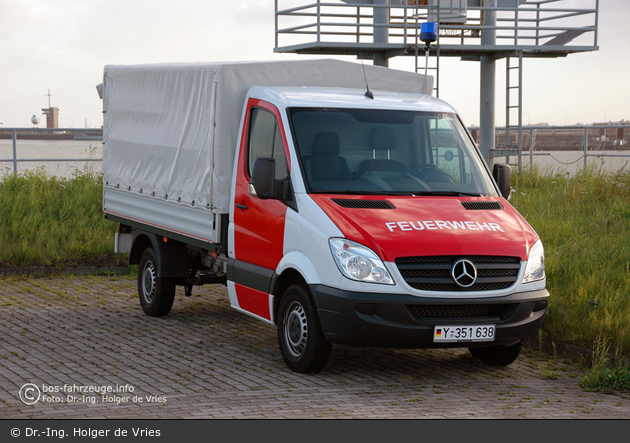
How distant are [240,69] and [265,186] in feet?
5.85

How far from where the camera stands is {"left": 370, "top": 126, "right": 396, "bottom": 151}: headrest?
8.12 m

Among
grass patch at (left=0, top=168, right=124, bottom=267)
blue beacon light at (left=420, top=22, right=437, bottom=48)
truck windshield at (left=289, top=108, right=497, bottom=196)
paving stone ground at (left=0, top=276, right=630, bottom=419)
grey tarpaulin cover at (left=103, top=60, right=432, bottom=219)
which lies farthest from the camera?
grass patch at (left=0, top=168, right=124, bottom=267)

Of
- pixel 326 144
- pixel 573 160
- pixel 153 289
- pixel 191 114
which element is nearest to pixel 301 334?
pixel 326 144

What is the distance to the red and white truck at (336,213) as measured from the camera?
6949 millimetres

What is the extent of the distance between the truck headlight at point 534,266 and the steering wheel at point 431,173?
1.07 meters

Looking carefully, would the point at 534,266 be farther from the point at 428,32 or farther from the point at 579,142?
the point at 579,142

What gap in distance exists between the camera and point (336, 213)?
281 inches

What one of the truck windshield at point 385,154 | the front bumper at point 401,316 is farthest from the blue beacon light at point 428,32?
the front bumper at point 401,316

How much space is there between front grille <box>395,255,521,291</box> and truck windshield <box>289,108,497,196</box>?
3.17 feet

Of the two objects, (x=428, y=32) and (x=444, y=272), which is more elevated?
(x=428, y=32)

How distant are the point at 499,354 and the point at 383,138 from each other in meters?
2.35

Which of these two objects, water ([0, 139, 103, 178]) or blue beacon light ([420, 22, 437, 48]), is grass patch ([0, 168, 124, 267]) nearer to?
water ([0, 139, 103, 178])

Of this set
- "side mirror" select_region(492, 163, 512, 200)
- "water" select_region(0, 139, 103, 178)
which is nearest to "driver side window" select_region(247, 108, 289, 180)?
"side mirror" select_region(492, 163, 512, 200)

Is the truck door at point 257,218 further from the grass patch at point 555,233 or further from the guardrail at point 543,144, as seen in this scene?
the guardrail at point 543,144
